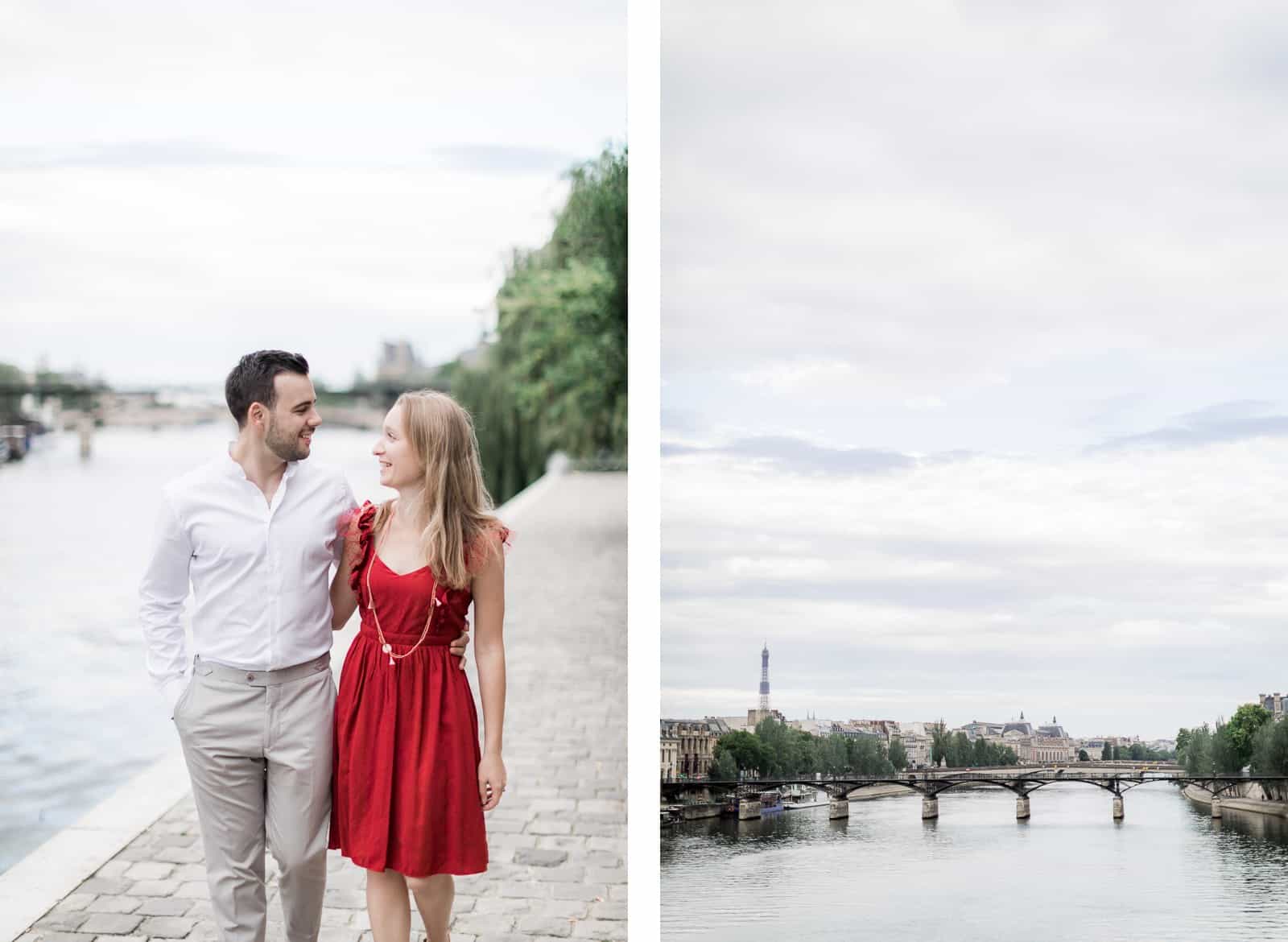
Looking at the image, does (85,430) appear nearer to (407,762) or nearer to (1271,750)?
(407,762)

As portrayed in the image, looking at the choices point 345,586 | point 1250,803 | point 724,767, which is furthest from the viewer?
point 724,767

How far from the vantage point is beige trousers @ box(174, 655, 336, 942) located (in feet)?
6.50

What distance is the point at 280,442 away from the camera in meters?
2.00

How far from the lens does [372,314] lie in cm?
3322

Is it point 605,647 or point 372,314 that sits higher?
point 372,314

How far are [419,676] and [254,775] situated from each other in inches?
13.0

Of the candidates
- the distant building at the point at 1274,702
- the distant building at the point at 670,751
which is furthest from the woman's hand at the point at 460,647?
the distant building at the point at 1274,702

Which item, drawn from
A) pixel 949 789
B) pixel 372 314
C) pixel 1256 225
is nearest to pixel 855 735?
pixel 949 789

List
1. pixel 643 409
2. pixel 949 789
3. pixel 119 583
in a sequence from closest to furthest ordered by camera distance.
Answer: pixel 643 409
pixel 949 789
pixel 119 583

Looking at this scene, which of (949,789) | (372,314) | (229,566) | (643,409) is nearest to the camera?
(229,566)

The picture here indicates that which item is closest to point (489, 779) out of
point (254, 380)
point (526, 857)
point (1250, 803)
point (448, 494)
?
point (448, 494)

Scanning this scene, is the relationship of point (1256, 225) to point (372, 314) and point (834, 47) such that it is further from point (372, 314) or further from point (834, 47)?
point (372, 314)

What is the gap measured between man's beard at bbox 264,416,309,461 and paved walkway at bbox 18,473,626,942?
1172mm

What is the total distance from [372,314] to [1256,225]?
104 ft
